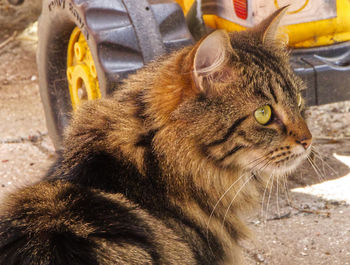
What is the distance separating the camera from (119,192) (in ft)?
4.98

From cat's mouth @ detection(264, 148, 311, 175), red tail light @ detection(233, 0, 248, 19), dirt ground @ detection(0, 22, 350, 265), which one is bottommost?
dirt ground @ detection(0, 22, 350, 265)

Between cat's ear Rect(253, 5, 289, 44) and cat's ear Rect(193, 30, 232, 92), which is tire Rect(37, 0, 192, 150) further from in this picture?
cat's ear Rect(193, 30, 232, 92)

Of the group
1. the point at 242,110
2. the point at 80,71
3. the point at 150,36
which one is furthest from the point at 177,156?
the point at 80,71

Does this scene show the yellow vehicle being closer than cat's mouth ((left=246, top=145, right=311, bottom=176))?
No

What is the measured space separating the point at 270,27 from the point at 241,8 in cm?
65

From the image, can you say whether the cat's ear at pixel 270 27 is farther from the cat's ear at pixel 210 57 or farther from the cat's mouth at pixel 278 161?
the cat's mouth at pixel 278 161

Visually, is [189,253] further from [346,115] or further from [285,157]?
[346,115]

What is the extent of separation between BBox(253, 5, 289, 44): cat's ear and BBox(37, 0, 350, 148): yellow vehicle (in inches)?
9.9

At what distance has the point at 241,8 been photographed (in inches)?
93.5

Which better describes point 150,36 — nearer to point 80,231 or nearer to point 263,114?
point 263,114

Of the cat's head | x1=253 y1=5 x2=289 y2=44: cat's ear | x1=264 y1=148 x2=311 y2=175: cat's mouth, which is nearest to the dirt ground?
x1=264 y1=148 x2=311 y2=175: cat's mouth

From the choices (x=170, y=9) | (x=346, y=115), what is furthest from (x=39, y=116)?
(x=346, y=115)

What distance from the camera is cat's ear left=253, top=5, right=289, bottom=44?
1742 mm

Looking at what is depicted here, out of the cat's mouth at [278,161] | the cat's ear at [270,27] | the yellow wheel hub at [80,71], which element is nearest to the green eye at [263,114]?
the cat's mouth at [278,161]
